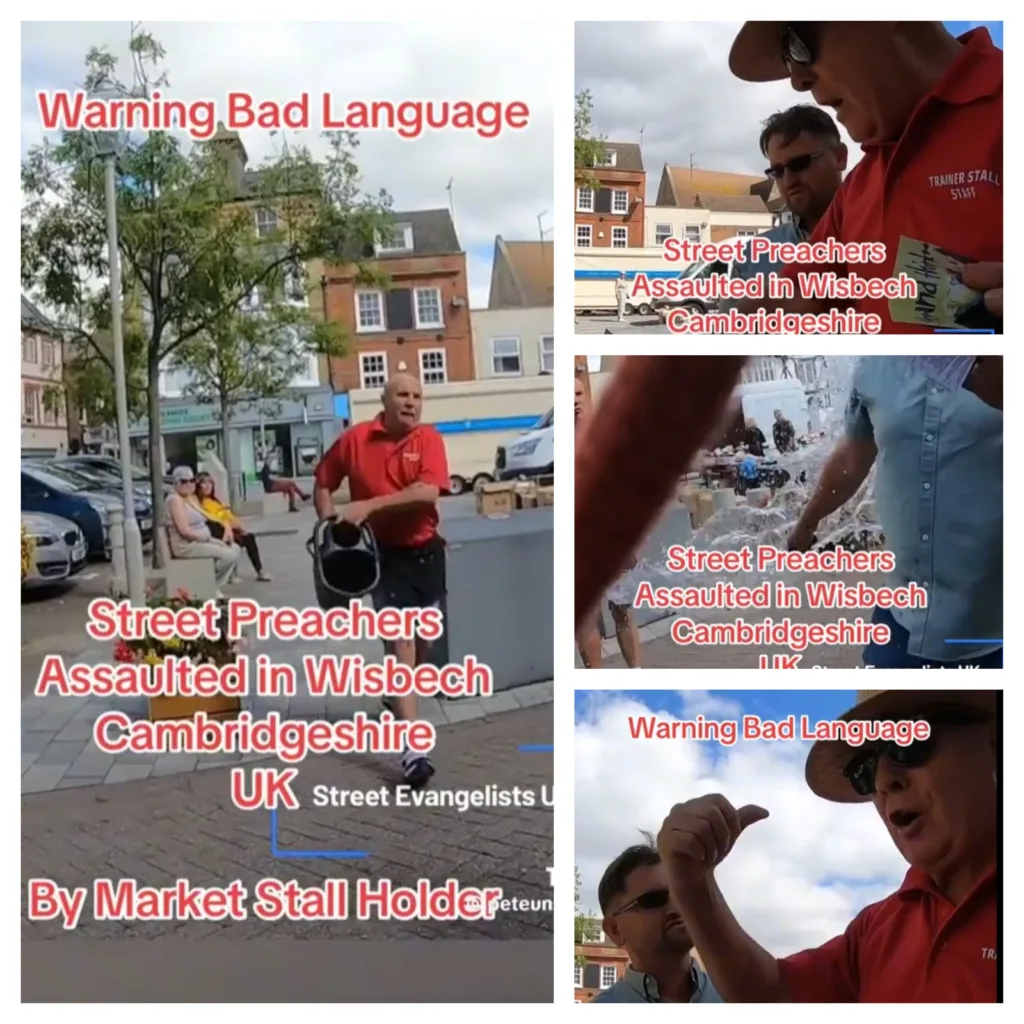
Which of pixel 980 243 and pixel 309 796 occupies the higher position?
pixel 980 243

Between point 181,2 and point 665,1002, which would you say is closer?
point 181,2

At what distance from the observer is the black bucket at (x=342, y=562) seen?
119 inches

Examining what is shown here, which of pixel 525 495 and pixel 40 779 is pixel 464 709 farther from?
pixel 40 779

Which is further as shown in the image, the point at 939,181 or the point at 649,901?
the point at 649,901

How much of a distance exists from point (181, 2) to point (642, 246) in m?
1.53

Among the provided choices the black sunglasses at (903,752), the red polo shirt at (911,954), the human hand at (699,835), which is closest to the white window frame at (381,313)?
the human hand at (699,835)

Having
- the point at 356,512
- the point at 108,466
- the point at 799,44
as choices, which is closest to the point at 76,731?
the point at 108,466

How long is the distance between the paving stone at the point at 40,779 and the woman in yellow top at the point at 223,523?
863mm

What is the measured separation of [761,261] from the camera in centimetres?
301

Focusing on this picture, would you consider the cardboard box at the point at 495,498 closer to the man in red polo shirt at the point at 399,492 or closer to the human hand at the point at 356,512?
the man in red polo shirt at the point at 399,492

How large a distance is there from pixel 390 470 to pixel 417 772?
3.05ft

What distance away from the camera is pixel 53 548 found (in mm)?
3004
